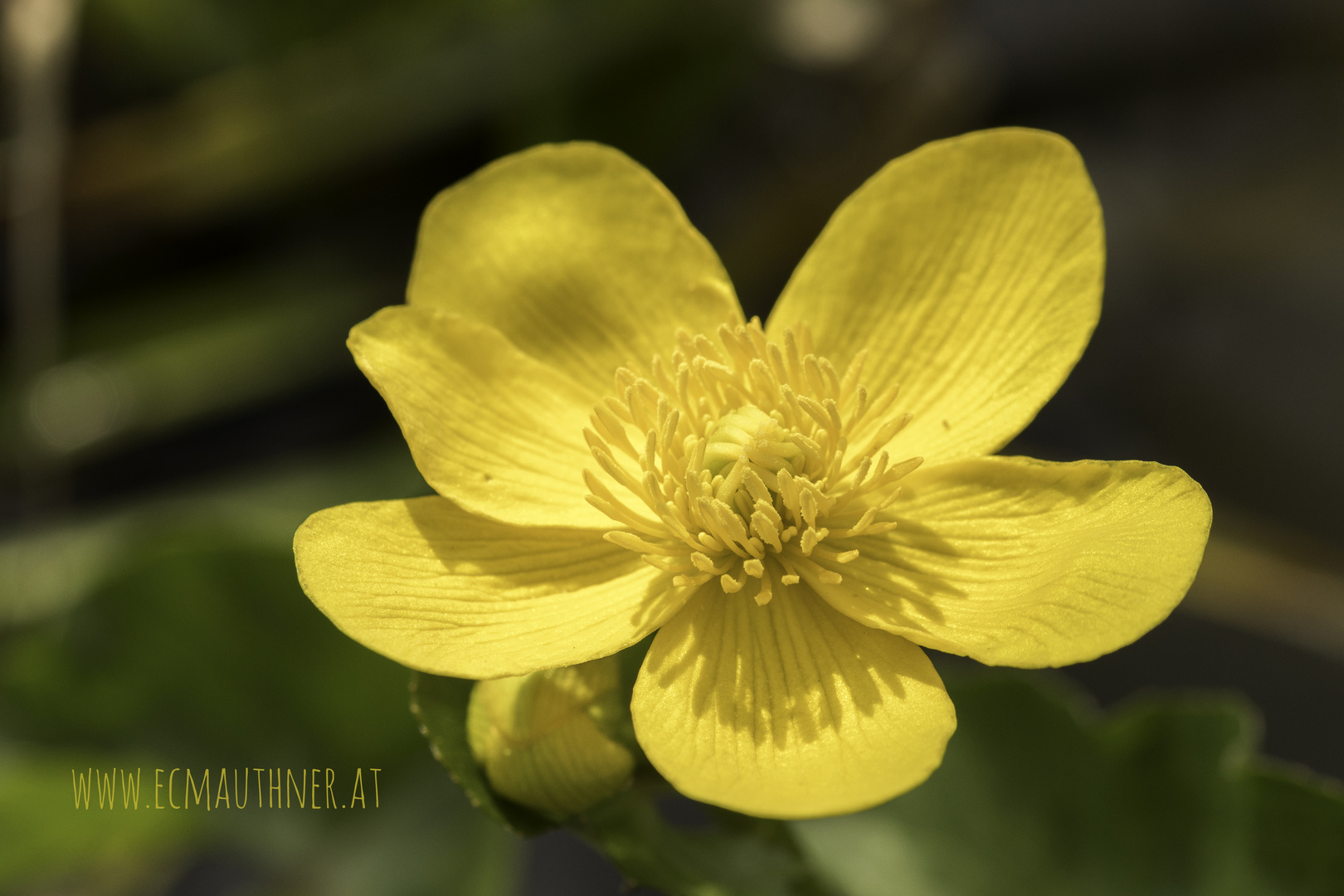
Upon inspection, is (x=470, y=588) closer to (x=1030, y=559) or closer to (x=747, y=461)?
(x=747, y=461)

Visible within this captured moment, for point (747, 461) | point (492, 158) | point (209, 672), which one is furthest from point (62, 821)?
point (492, 158)

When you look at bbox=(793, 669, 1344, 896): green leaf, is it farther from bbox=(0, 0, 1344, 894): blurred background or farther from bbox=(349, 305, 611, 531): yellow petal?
bbox=(0, 0, 1344, 894): blurred background

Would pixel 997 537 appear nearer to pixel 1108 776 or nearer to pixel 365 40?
pixel 1108 776

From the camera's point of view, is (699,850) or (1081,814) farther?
(1081,814)

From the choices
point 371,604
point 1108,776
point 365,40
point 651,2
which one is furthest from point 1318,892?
point 365,40

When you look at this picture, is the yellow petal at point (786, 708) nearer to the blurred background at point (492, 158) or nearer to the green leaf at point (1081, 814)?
the green leaf at point (1081, 814)

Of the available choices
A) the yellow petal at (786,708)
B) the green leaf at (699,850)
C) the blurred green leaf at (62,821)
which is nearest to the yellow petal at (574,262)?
the yellow petal at (786,708)
